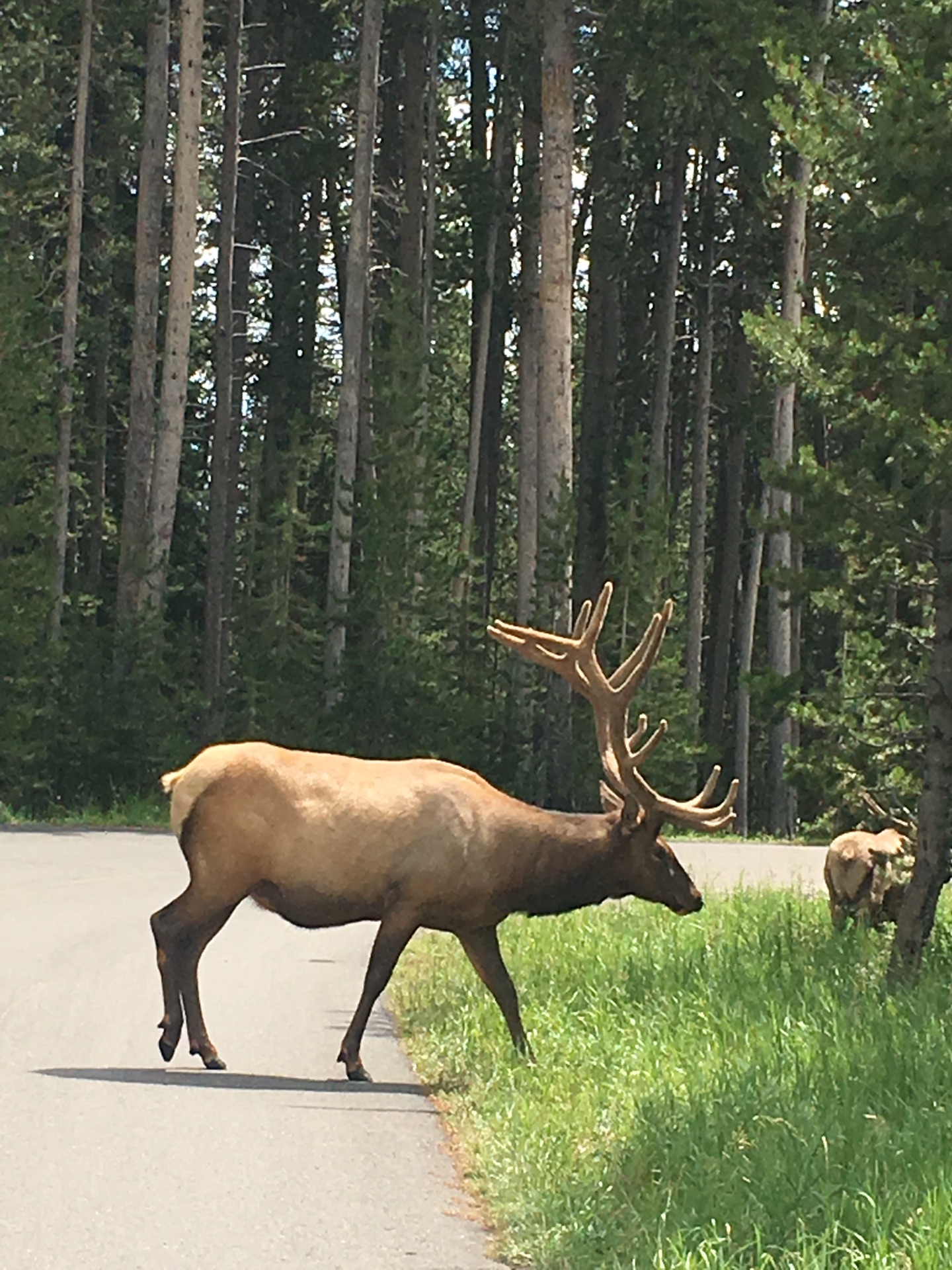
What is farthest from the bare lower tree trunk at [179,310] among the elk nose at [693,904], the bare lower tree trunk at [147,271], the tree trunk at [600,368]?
the elk nose at [693,904]

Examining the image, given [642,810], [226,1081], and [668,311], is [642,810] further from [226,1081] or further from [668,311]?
[668,311]

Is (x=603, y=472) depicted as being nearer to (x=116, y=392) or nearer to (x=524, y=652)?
(x=116, y=392)

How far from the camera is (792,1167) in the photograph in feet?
23.4

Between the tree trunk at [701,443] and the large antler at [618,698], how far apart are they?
33.2 meters

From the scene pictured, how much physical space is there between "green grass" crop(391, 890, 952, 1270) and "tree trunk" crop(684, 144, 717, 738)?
31844 mm

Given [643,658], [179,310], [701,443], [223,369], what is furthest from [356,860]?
[701,443]

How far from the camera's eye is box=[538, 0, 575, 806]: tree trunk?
2725cm

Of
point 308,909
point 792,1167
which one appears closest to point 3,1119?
point 308,909

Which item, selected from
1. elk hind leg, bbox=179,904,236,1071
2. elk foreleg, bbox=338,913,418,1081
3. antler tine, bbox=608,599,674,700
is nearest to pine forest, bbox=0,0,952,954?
antler tine, bbox=608,599,674,700

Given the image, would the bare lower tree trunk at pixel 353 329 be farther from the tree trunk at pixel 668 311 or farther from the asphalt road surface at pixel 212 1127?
the asphalt road surface at pixel 212 1127

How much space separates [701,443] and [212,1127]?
126 ft

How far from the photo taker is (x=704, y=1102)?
8.34 m

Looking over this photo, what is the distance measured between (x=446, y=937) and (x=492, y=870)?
5.65 m

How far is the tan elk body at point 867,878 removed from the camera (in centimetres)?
1512
